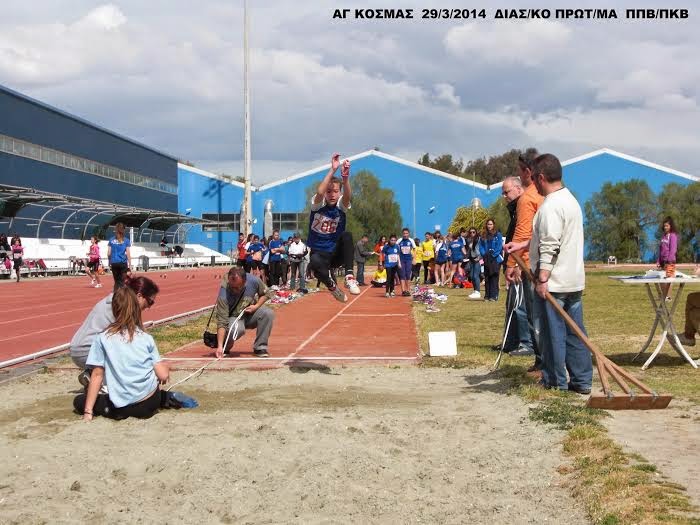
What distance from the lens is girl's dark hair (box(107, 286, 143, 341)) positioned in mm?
6230

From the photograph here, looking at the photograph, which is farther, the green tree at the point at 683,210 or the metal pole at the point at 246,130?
the green tree at the point at 683,210

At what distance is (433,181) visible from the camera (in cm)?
7194

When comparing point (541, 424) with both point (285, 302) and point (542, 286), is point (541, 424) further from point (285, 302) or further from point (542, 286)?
point (285, 302)

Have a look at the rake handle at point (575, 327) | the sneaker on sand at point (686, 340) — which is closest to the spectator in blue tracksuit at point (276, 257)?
the sneaker on sand at point (686, 340)

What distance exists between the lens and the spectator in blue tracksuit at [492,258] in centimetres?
1894

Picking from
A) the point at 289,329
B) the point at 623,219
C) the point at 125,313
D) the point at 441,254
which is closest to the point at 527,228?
the point at 125,313

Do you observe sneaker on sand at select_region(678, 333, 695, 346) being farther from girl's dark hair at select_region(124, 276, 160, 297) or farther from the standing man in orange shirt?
girl's dark hair at select_region(124, 276, 160, 297)

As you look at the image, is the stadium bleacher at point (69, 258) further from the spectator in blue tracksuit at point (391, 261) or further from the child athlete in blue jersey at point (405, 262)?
the spectator in blue tracksuit at point (391, 261)

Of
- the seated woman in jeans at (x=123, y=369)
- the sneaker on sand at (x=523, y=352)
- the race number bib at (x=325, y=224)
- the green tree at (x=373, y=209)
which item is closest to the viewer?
the seated woman in jeans at (x=123, y=369)

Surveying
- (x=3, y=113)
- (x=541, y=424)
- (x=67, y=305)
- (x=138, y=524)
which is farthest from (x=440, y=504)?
(x=3, y=113)

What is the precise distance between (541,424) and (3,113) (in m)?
44.9

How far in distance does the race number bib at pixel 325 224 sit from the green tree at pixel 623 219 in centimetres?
5814

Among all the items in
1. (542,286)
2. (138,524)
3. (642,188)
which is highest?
(642,188)

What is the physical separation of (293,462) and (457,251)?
21.9 metres
